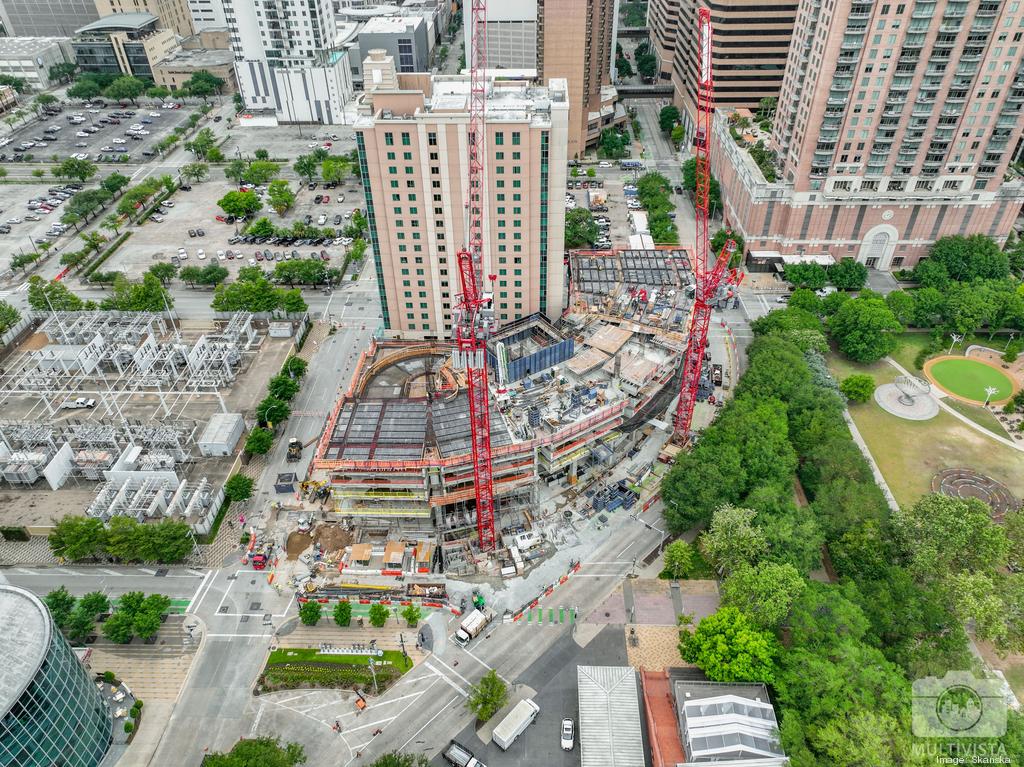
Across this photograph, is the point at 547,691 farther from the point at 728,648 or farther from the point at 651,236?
the point at 651,236

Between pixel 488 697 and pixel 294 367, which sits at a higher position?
pixel 294 367

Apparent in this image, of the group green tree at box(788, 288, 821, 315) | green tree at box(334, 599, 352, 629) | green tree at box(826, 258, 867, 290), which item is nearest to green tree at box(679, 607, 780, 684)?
green tree at box(334, 599, 352, 629)

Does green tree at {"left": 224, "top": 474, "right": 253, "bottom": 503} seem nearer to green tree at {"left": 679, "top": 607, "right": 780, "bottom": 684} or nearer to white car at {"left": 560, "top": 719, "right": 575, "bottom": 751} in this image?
white car at {"left": 560, "top": 719, "right": 575, "bottom": 751}

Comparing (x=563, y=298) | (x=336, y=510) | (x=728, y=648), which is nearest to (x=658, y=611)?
(x=728, y=648)

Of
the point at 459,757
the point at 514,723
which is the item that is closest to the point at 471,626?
the point at 514,723

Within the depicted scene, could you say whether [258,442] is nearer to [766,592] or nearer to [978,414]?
[766,592]
